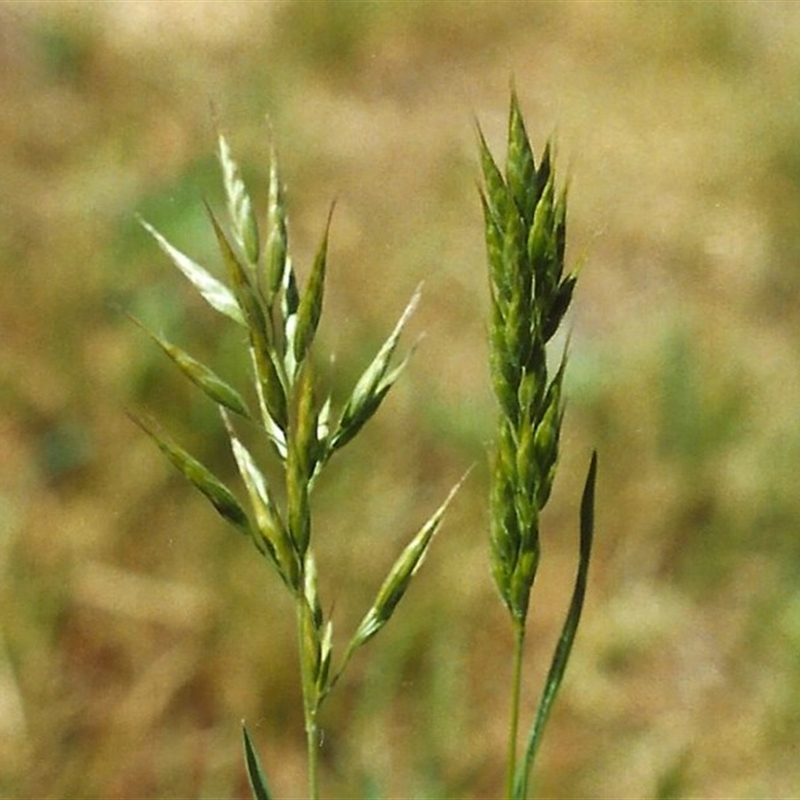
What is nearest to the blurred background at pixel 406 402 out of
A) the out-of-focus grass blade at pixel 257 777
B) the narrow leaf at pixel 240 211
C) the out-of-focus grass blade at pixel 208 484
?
the narrow leaf at pixel 240 211

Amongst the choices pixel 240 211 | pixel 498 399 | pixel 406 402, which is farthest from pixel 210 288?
pixel 406 402

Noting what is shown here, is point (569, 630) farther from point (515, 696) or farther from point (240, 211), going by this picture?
point (240, 211)

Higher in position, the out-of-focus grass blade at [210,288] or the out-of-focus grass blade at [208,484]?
the out-of-focus grass blade at [210,288]

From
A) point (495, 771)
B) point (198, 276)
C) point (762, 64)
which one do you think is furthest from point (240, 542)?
point (762, 64)

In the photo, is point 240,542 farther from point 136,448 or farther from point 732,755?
point 732,755

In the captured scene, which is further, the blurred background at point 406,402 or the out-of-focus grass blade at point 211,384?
the blurred background at point 406,402

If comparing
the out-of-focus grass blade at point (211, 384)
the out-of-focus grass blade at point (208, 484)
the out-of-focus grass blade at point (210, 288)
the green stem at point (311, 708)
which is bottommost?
the green stem at point (311, 708)

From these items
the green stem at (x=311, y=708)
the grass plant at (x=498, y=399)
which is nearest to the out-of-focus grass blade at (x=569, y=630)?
the grass plant at (x=498, y=399)

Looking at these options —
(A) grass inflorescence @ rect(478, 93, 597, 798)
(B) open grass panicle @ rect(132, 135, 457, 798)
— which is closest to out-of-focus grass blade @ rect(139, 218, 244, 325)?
(B) open grass panicle @ rect(132, 135, 457, 798)

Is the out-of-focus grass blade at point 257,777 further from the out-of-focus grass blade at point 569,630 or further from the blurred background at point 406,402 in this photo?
the blurred background at point 406,402
